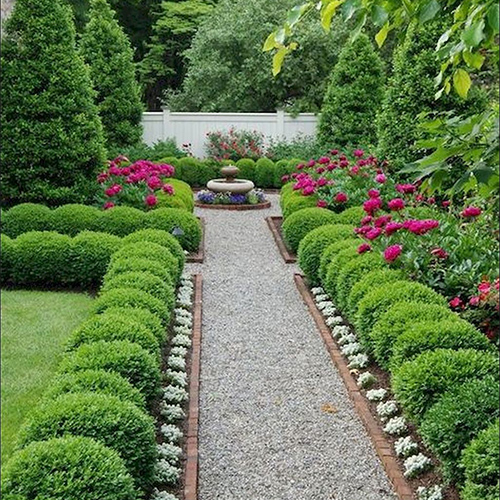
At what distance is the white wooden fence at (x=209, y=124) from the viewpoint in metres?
19.2

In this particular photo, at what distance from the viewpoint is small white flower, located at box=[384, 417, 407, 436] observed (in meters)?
4.62

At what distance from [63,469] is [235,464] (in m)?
1.53

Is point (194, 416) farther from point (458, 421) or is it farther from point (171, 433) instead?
point (458, 421)

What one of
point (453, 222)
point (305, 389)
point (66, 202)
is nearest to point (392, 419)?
point (305, 389)

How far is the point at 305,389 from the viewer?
219 inches

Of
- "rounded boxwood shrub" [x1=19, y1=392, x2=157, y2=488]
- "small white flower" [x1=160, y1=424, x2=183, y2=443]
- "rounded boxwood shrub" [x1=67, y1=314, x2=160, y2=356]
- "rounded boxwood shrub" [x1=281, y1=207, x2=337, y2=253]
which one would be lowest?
"rounded boxwood shrub" [x1=281, y1=207, x2=337, y2=253]

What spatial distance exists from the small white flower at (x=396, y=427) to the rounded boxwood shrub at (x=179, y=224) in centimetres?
536

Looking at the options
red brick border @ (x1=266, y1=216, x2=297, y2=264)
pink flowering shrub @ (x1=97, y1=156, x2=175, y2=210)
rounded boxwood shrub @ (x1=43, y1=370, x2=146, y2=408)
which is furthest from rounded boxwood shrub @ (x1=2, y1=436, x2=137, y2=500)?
pink flowering shrub @ (x1=97, y1=156, x2=175, y2=210)

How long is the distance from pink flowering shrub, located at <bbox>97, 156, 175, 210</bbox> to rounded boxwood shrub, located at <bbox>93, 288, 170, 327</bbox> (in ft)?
14.4

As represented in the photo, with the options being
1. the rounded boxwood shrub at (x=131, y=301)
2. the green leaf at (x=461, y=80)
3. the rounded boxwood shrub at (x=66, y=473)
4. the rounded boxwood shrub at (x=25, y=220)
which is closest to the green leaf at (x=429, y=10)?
the green leaf at (x=461, y=80)

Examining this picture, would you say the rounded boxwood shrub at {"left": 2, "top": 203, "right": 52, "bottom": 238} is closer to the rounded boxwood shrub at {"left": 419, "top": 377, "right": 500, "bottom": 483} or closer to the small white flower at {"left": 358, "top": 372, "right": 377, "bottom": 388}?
the small white flower at {"left": 358, "top": 372, "right": 377, "bottom": 388}

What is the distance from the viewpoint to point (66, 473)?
2.96 metres

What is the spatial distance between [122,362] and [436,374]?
1787mm

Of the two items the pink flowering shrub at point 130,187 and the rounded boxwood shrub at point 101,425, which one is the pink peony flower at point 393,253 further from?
the pink flowering shrub at point 130,187
